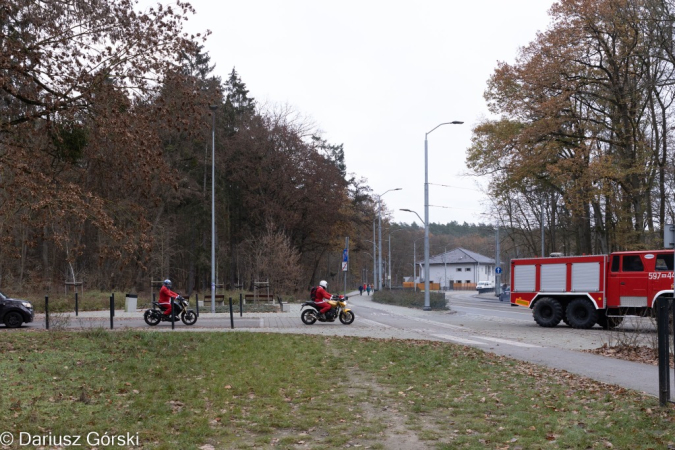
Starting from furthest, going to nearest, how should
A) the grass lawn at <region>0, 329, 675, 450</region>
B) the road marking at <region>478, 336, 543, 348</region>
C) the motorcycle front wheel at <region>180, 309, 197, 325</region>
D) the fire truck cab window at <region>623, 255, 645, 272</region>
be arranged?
1. the motorcycle front wheel at <region>180, 309, 197, 325</region>
2. the fire truck cab window at <region>623, 255, 645, 272</region>
3. the road marking at <region>478, 336, 543, 348</region>
4. the grass lawn at <region>0, 329, 675, 450</region>

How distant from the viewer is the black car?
72.8 ft

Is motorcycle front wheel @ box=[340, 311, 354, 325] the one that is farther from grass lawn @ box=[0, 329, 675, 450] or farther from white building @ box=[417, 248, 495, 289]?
white building @ box=[417, 248, 495, 289]

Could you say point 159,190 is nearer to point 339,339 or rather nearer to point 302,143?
point 302,143

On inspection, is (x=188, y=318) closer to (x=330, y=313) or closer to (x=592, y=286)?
(x=330, y=313)

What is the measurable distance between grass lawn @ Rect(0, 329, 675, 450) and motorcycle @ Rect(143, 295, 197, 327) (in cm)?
863

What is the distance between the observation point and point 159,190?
4481cm

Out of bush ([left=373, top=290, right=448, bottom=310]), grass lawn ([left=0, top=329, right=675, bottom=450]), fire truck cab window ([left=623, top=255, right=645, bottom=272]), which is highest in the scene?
fire truck cab window ([left=623, top=255, right=645, bottom=272])

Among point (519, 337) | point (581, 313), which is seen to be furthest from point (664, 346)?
point (581, 313)

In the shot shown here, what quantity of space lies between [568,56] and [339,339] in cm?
2196

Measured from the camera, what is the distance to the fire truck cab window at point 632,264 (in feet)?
72.4

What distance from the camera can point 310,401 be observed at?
9.02 meters

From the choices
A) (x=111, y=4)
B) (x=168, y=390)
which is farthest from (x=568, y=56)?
(x=168, y=390)

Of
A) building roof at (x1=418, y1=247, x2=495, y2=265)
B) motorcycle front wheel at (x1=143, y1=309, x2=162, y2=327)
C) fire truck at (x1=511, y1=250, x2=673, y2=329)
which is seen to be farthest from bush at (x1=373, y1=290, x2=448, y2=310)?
building roof at (x1=418, y1=247, x2=495, y2=265)

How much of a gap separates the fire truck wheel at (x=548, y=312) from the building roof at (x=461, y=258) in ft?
359
